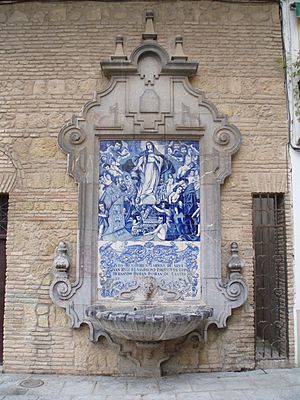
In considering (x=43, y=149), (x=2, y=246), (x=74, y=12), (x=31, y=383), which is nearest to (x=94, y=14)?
(x=74, y=12)

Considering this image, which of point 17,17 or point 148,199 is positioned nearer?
point 148,199

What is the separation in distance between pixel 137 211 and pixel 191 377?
91.1 inches

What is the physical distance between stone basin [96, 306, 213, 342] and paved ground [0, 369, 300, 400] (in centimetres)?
60

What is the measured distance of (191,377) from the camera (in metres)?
5.95

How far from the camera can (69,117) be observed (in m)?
6.58

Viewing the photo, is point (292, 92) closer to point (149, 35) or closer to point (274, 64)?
point (274, 64)

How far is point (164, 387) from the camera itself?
559cm

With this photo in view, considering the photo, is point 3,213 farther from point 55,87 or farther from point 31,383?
point 31,383

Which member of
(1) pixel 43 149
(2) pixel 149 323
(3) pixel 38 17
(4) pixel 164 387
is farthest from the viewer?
(3) pixel 38 17

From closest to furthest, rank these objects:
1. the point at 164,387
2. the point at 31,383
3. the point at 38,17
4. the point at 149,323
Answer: the point at 149,323 < the point at 164,387 < the point at 31,383 < the point at 38,17

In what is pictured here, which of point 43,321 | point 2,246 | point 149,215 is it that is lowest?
point 43,321

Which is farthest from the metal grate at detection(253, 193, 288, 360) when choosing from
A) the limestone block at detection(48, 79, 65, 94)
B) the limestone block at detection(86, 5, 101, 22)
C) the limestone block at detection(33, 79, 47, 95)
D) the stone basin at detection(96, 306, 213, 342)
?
the limestone block at detection(86, 5, 101, 22)

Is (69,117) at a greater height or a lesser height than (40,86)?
lesser

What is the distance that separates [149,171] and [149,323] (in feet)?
7.07
